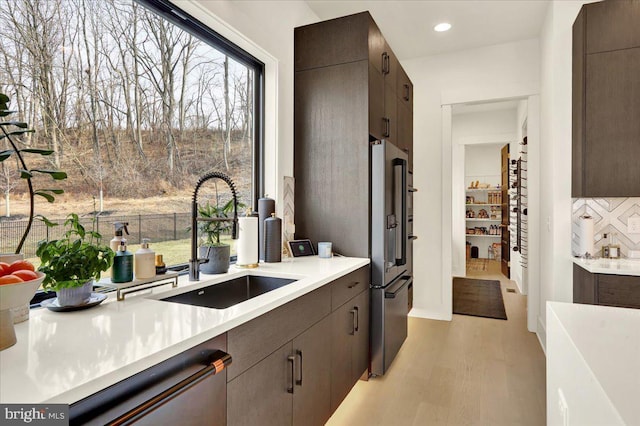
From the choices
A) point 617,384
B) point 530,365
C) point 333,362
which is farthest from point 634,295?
point 617,384

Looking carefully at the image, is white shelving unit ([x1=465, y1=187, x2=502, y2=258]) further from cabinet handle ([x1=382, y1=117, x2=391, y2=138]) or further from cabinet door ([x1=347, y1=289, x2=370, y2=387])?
cabinet door ([x1=347, y1=289, x2=370, y2=387])

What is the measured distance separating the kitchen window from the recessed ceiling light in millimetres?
2099

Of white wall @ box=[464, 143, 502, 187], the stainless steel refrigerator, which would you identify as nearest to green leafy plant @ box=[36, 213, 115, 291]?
the stainless steel refrigerator

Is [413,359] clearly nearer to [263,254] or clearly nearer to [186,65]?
[263,254]

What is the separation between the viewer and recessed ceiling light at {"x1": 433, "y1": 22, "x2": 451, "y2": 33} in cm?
346

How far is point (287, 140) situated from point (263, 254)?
2.96 ft

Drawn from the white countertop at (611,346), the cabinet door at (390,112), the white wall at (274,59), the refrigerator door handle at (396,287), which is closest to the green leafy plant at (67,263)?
the white countertop at (611,346)

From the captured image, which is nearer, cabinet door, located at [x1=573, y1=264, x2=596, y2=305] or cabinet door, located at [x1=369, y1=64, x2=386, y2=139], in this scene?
cabinet door, located at [x1=573, y1=264, x2=596, y2=305]

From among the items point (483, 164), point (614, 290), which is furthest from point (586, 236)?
point (483, 164)

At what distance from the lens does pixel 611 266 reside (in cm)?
232

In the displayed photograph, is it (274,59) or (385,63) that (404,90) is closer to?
(385,63)

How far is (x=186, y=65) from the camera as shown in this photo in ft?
6.59

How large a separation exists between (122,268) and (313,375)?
96 centimetres

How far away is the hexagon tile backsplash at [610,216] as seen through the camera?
2707mm
